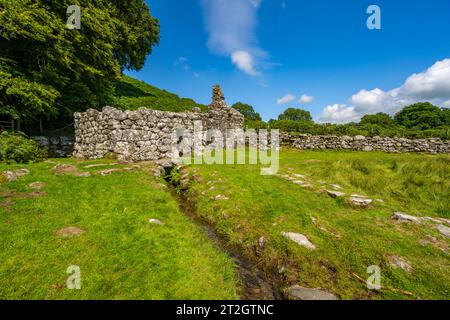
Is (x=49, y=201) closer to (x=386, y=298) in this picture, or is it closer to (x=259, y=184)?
(x=259, y=184)

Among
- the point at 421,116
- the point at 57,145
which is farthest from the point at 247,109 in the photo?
the point at 57,145

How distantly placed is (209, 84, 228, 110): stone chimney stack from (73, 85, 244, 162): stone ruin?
5.21m

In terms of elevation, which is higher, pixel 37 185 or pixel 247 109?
pixel 247 109

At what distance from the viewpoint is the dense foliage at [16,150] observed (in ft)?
38.8

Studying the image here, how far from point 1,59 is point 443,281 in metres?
22.3

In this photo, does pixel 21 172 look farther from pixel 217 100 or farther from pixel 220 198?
pixel 217 100

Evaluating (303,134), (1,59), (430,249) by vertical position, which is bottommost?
(430,249)

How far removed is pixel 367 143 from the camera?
23.5 meters

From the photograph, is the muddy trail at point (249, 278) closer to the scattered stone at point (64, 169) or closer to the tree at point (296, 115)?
the scattered stone at point (64, 169)

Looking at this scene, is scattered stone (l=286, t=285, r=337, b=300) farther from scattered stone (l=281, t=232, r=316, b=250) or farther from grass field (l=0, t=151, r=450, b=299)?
scattered stone (l=281, t=232, r=316, b=250)

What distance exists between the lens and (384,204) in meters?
7.79

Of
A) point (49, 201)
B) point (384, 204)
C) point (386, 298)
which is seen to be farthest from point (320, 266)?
point (49, 201)

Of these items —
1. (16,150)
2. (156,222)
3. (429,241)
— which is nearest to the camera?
(429,241)

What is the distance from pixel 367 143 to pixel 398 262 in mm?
22648
